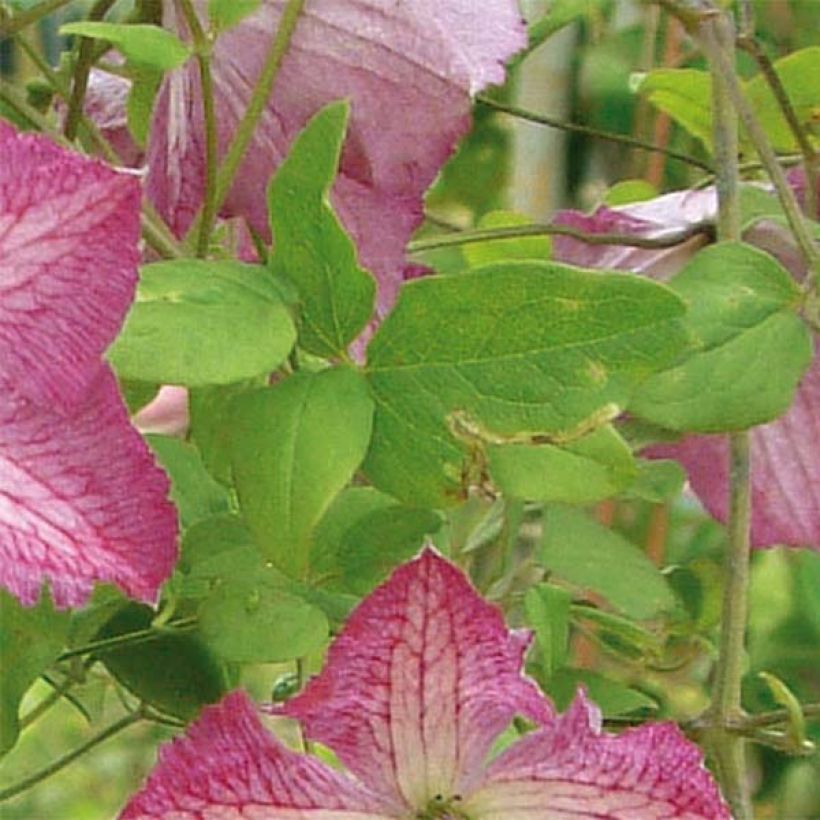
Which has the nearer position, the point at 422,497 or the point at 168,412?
the point at 422,497

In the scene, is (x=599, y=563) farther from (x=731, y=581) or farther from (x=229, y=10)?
(x=229, y=10)

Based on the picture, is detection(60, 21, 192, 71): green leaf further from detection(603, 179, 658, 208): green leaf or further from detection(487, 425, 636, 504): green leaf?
detection(603, 179, 658, 208): green leaf

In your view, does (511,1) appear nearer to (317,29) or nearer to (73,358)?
(317,29)

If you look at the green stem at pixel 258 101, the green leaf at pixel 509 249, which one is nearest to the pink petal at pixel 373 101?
the green stem at pixel 258 101

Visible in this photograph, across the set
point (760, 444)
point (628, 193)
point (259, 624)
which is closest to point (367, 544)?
point (259, 624)

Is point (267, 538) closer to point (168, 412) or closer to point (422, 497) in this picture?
point (422, 497)

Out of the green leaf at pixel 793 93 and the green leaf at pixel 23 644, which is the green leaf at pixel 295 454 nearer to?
the green leaf at pixel 23 644

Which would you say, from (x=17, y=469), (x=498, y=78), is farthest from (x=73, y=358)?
(x=498, y=78)

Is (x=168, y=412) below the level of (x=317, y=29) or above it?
below
